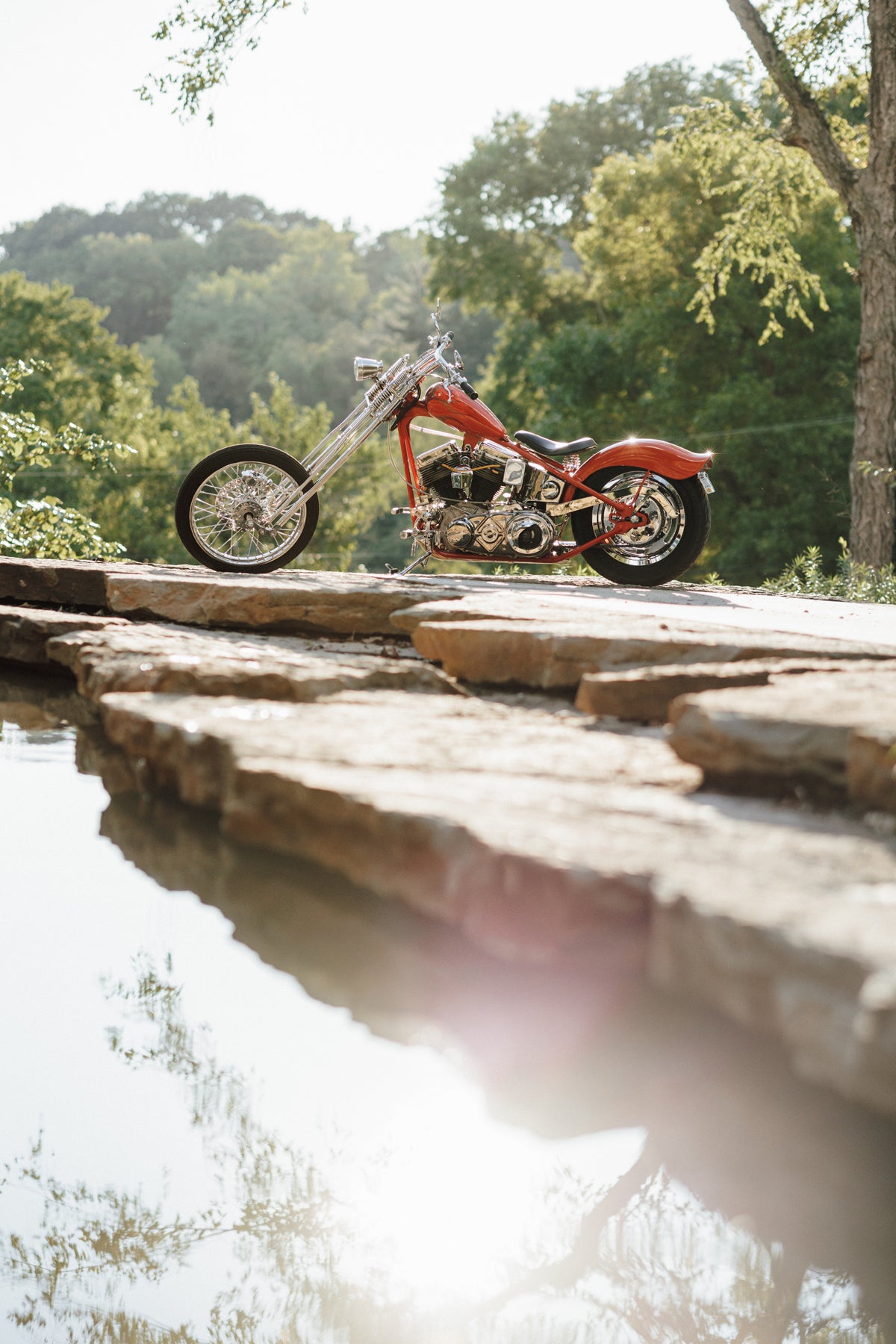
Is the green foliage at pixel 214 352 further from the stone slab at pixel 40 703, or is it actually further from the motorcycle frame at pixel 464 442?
the stone slab at pixel 40 703

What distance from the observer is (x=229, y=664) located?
106 inches

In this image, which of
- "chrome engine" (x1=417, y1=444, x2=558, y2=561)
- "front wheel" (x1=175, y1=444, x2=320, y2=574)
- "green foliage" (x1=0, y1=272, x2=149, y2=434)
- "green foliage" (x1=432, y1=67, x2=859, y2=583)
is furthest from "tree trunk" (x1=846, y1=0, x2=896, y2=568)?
"green foliage" (x1=0, y1=272, x2=149, y2=434)

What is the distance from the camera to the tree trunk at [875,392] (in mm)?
10719

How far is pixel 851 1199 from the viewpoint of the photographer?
117 cm

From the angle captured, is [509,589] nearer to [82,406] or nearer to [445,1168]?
[445,1168]

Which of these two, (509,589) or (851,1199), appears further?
(509,589)

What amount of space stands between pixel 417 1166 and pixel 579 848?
42 centimetres

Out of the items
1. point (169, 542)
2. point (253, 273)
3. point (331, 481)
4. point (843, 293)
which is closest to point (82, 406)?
point (169, 542)

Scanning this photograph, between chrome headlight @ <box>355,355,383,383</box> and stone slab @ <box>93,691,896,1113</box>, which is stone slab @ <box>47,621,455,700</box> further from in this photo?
chrome headlight @ <box>355,355,383,383</box>

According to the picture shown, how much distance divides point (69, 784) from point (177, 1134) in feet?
3.98

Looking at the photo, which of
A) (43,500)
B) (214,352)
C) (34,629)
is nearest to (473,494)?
(34,629)

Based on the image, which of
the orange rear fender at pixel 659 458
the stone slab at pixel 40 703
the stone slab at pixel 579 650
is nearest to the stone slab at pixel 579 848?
the stone slab at pixel 579 650

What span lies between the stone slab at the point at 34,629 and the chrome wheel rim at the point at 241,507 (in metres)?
1.58

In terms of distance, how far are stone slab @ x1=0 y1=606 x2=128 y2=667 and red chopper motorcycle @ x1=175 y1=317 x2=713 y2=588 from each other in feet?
5.09
